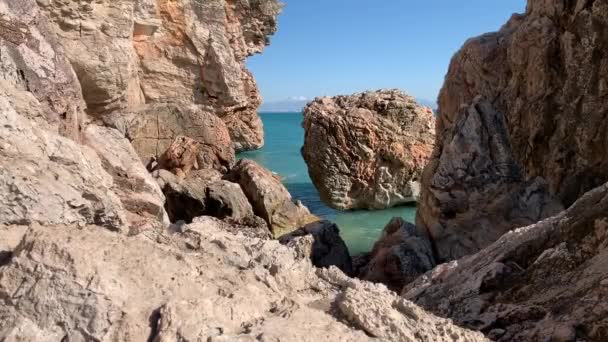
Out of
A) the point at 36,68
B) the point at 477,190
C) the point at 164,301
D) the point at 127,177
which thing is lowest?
the point at 477,190

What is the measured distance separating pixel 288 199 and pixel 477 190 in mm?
7030

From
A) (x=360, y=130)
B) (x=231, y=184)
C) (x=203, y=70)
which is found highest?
(x=203, y=70)

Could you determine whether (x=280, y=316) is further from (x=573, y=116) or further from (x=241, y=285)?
(x=573, y=116)

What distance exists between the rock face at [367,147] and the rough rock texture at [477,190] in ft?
33.5

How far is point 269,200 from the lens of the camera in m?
14.5

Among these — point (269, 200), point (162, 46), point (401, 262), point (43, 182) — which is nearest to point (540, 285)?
point (43, 182)

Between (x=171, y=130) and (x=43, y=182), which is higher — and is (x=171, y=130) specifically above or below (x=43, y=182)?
below

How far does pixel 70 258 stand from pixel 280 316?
Result: 3.33 feet

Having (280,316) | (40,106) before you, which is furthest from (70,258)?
(40,106)

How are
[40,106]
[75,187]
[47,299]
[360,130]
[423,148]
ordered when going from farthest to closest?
[423,148] → [360,130] → [40,106] → [75,187] → [47,299]

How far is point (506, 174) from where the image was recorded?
29.8 feet

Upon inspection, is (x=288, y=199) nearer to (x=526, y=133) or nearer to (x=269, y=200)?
(x=269, y=200)

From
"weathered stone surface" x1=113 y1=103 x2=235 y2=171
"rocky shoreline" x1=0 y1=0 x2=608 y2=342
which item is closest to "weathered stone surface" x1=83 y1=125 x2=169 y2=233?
"rocky shoreline" x1=0 y1=0 x2=608 y2=342

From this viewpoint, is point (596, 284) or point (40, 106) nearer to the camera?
point (596, 284)
